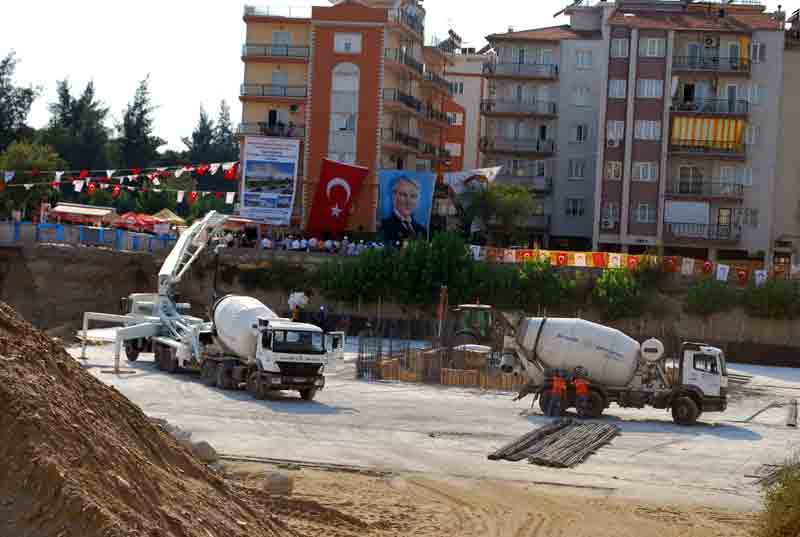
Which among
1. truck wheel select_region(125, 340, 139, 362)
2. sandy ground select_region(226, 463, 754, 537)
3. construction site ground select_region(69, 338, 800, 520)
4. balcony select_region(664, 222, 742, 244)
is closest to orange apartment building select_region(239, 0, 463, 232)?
balcony select_region(664, 222, 742, 244)

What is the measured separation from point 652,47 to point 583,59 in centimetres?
916

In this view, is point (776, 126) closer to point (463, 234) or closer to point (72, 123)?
point (463, 234)

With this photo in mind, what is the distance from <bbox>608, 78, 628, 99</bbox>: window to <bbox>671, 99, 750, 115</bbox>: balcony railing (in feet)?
11.1

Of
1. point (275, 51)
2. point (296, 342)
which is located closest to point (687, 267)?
point (275, 51)

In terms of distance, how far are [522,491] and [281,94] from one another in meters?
63.5

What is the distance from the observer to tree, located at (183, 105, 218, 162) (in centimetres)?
14712

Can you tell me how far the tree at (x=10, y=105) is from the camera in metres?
106

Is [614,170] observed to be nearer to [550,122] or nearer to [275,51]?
[550,122]

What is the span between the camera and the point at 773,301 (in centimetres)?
6431

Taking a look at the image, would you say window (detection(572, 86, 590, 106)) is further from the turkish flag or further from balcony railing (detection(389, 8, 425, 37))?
the turkish flag

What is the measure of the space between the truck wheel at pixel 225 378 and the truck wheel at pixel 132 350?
8.86 m

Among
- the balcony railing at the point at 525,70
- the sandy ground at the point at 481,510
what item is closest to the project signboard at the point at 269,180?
the balcony railing at the point at 525,70

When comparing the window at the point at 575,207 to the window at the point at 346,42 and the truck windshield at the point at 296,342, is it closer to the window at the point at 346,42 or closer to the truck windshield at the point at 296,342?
the window at the point at 346,42

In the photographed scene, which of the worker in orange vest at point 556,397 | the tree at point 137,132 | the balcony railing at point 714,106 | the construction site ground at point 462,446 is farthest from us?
the tree at point 137,132
